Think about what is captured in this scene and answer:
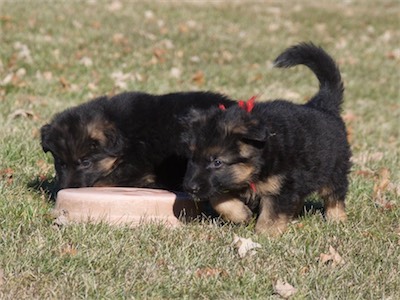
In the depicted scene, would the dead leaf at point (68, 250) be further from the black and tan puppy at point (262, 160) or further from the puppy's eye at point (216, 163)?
the puppy's eye at point (216, 163)

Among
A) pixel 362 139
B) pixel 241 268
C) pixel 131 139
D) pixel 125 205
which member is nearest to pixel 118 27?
pixel 362 139

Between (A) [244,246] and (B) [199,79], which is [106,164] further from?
(B) [199,79]

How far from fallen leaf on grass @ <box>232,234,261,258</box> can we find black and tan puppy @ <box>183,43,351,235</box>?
1.05 feet

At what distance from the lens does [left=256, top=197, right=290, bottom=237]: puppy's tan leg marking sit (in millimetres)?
5363

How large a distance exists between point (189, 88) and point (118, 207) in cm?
574

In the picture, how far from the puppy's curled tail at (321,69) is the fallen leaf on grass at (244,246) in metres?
1.66

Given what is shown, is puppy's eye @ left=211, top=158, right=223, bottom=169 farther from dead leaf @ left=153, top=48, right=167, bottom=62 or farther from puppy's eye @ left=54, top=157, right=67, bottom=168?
dead leaf @ left=153, top=48, right=167, bottom=62

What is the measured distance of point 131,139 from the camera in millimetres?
6238

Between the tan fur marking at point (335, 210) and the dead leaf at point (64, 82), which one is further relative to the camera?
the dead leaf at point (64, 82)

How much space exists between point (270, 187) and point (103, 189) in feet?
3.98

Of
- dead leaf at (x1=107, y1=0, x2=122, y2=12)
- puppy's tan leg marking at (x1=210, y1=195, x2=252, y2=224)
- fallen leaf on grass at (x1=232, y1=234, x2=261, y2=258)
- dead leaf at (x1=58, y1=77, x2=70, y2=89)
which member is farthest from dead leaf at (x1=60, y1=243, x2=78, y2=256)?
dead leaf at (x1=107, y1=0, x2=122, y2=12)

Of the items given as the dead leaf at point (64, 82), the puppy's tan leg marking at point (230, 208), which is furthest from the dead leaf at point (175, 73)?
the puppy's tan leg marking at point (230, 208)

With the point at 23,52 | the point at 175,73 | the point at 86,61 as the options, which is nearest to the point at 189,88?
the point at 175,73

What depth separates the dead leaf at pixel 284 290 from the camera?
4.32 m
